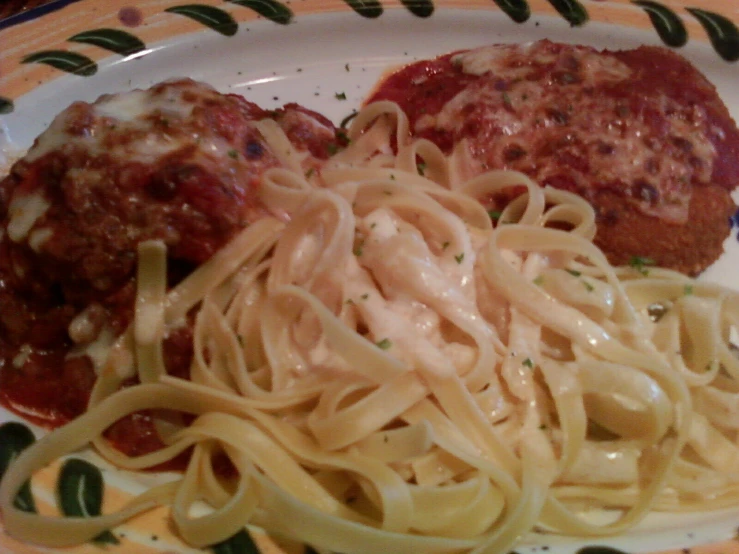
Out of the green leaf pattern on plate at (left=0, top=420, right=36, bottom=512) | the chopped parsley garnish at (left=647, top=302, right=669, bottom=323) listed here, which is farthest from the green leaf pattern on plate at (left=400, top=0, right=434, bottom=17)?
the green leaf pattern on plate at (left=0, top=420, right=36, bottom=512)

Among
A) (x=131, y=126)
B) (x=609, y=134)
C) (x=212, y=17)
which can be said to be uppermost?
(x=212, y=17)

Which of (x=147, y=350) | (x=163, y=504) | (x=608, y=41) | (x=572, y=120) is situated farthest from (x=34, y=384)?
(x=608, y=41)

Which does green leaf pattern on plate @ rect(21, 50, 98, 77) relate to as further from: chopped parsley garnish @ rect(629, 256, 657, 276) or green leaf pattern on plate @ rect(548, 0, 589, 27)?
chopped parsley garnish @ rect(629, 256, 657, 276)

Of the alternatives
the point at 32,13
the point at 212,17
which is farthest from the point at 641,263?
the point at 32,13

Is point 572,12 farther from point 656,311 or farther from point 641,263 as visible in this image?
point 656,311

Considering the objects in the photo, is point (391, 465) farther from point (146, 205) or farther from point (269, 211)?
point (146, 205)

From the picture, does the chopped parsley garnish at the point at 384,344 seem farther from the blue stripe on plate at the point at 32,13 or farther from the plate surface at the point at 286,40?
the blue stripe on plate at the point at 32,13
